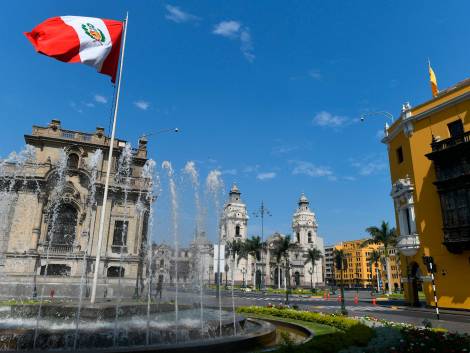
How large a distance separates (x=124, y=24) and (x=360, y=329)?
57.7 feet

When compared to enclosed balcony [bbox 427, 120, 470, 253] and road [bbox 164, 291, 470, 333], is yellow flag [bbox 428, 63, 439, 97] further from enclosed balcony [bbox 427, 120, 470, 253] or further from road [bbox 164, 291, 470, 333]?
road [bbox 164, 291, 470, 333]

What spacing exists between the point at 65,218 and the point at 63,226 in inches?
32.4

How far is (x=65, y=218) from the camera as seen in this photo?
36812mm

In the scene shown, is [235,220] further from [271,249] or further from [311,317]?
[311,317]

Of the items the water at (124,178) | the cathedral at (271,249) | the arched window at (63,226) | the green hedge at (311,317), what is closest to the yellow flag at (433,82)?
the green hedge at (311,317)

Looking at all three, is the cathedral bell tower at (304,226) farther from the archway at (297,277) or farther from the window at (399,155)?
the window at (399,155)

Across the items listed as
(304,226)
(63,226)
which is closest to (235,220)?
(304,226)

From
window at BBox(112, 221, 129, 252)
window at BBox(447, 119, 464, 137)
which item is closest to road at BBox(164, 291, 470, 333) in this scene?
window at BBox(112, 221, 129, 252)

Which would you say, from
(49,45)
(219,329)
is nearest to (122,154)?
(49,45)

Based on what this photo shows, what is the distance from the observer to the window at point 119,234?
37594 millimetres

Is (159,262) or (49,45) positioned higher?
(49,45)

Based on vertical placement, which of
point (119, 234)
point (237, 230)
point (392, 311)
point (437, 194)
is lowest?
point (392, 311)

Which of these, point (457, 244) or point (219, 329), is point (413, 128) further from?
point (219, 329)

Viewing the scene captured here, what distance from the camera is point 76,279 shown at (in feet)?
114
